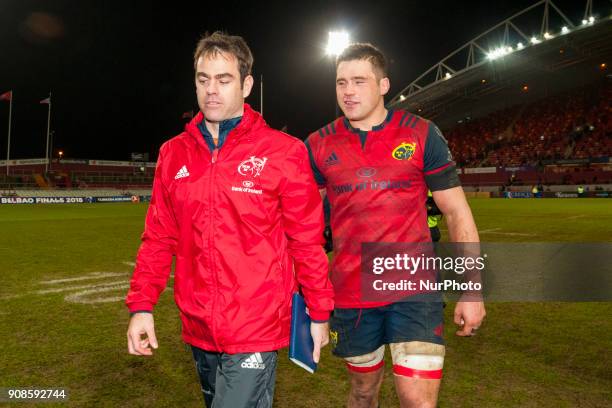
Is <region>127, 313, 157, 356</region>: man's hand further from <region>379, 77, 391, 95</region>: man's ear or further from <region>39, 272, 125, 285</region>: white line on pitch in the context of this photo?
<region>39, 272, 125, 285</region>: white line on pitch

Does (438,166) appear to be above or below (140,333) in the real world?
above

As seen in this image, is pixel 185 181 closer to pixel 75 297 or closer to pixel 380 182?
pixel 380 182

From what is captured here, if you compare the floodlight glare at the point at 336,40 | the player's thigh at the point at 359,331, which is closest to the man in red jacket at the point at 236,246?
the player's thigh at the point at 359,331

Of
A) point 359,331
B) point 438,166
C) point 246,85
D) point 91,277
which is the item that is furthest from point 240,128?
point 91,277

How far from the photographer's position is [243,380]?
210 cm

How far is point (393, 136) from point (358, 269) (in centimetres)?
84

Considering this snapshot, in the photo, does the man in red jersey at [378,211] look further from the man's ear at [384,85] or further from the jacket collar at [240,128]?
the jacket collar at [240,128]

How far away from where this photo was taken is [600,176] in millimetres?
40906

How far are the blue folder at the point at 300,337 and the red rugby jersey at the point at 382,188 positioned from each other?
0.63 metres

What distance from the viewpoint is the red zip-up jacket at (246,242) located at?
2173 mm

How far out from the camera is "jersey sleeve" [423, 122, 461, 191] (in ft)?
9.20

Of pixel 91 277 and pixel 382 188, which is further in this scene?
pixel 91 277

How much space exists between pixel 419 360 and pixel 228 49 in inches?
75.2

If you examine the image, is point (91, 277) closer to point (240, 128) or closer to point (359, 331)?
point (359, 331)
